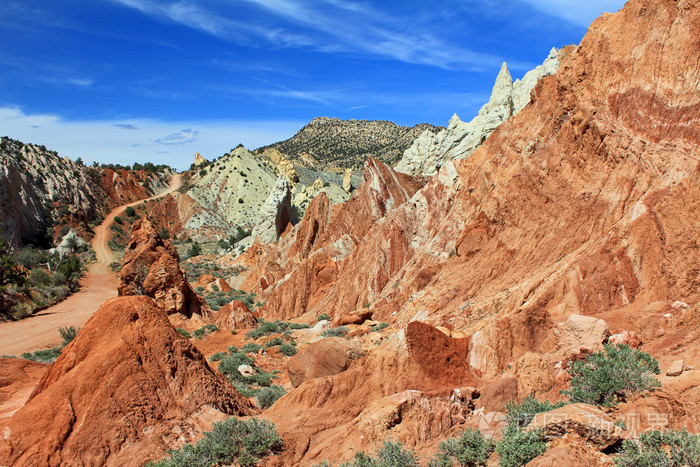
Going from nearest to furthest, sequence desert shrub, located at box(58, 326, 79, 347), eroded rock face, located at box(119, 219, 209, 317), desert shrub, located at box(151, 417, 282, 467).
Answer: desert shrub, located at box(151, 417, 282, 467)
desert shrub, located at box(58, 326, 79, 347)
eroded rock face, located at box(119, 219, 209, 317)

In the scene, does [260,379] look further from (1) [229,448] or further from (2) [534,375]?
(2) [534,375]

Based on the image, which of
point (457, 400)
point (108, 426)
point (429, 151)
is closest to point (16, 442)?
point (108, 426)

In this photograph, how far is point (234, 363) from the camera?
1653cm

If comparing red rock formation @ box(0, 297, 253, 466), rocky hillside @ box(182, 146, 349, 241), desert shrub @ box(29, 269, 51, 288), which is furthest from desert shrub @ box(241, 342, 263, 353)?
rocky hillside @ box(182, 146, 349, 241)

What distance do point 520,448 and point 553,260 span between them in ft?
36.4

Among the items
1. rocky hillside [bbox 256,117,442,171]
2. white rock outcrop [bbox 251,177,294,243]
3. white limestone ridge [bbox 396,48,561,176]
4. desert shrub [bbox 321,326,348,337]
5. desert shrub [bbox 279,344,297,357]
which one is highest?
rocky hillside [bbox 256,117,442,171]

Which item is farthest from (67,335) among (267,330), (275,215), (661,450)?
Answer: (275,215)

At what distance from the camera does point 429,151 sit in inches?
1581

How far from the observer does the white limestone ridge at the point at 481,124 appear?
3477 centimetres

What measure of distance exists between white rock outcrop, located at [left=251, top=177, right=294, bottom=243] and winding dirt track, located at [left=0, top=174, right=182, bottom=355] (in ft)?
53.2

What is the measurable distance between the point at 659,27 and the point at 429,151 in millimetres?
25582

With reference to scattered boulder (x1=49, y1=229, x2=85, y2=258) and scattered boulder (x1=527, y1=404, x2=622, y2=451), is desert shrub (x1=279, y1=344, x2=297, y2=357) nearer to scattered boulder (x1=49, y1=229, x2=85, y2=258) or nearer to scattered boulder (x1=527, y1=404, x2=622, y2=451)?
scattered boulder (x1=527, y1=404, x2=622, y2=451)

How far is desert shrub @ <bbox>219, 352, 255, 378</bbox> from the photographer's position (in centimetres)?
1546

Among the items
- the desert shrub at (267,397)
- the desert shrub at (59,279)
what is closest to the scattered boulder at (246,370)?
the desert shrub at (267,397)
